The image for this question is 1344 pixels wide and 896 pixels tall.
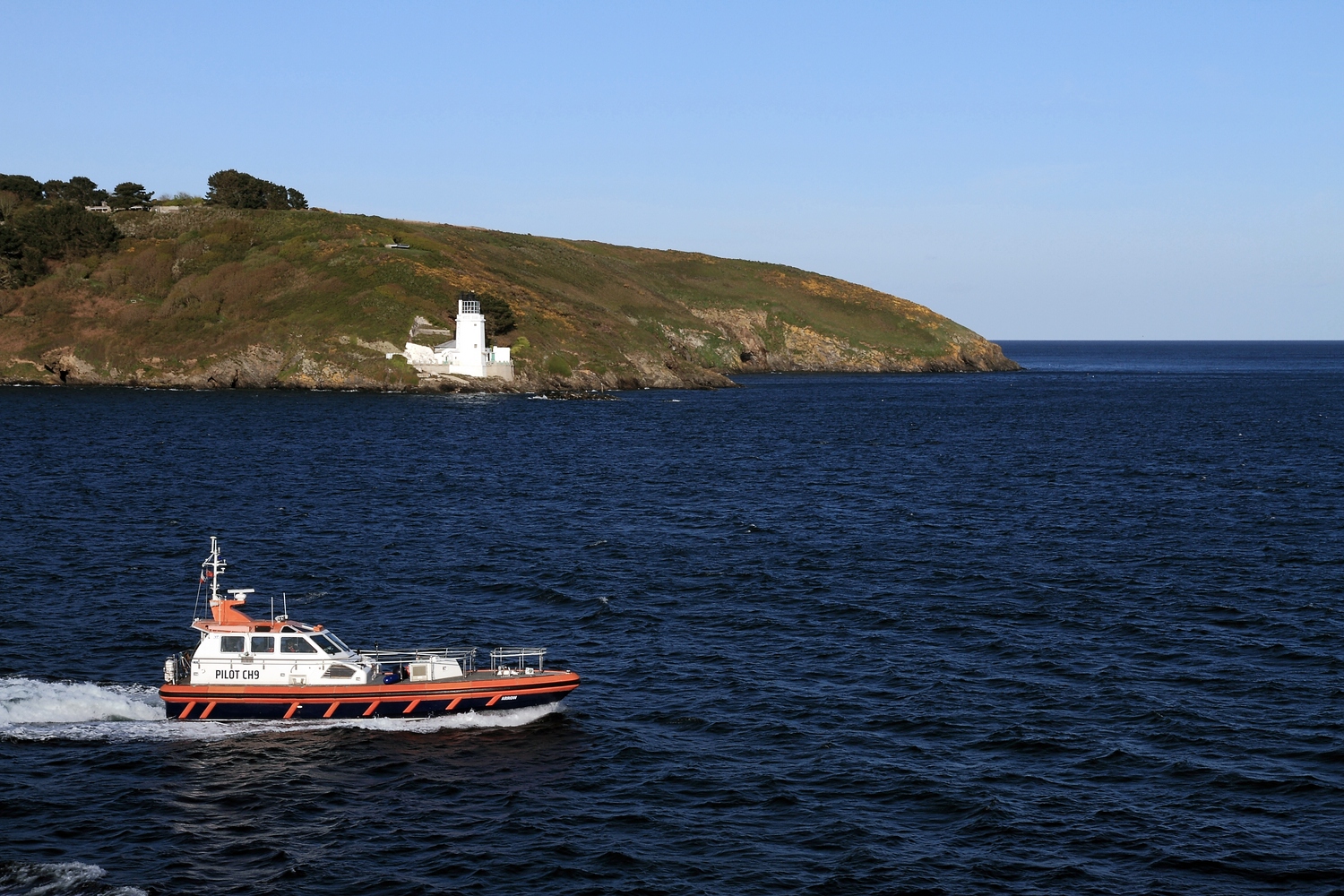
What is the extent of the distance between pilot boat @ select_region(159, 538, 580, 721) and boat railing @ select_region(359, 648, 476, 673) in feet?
1.48

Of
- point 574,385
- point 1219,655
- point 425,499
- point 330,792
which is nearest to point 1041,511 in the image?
point 1219,655

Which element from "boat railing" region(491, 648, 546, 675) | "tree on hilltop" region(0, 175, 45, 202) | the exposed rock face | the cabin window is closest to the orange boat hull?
"boat railing" region(491, 648, 546, 675)

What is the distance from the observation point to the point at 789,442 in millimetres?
112062

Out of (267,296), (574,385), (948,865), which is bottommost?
(948,865)

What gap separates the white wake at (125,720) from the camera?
35.1m

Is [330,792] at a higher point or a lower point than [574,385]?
lower

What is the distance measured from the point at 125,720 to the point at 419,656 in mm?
8833

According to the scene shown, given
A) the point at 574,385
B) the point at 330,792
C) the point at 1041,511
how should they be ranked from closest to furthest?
the point at 330,792, the point at 1041,511, the point at 574,385

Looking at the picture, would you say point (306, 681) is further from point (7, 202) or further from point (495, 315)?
point (7, 202)

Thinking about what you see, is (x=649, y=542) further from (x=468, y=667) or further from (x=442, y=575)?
(x=468, y=667)

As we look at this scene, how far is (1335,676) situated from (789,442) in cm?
7322

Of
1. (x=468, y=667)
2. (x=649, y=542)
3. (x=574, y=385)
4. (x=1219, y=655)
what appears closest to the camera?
(x=468, y=667)

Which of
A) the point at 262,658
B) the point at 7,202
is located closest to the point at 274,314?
the point at 7,202

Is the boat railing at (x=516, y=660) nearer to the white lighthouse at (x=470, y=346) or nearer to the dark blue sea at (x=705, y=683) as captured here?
the dark blue sea at (x=705, y=683)
